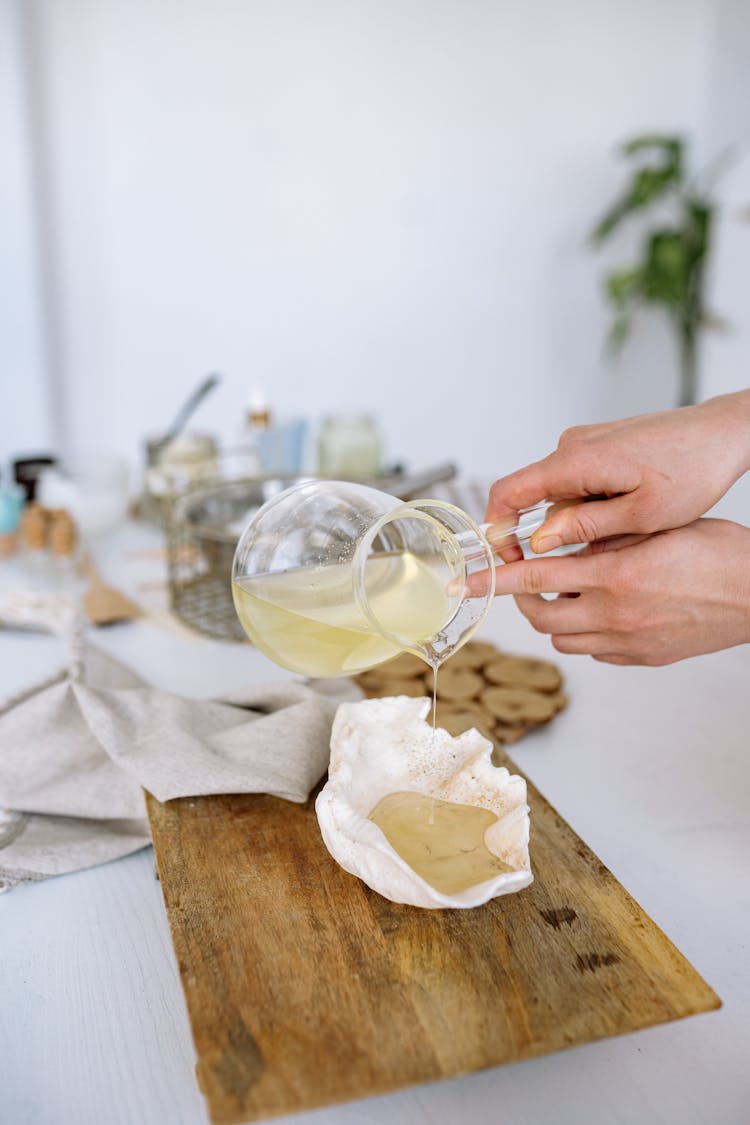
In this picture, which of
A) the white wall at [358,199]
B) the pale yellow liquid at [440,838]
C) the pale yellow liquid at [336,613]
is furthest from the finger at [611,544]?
the white wall at [358,199]

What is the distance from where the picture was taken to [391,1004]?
1.72ft

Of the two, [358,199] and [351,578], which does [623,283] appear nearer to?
[358,199]

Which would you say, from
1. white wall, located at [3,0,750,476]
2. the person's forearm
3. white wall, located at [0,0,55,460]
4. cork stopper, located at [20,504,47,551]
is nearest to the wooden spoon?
cork stopper, located at [20,504,47,551]

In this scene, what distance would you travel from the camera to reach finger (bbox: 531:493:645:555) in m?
0.73

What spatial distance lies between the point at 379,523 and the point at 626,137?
132 inches

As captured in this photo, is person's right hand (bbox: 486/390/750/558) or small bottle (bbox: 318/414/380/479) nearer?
person's right hand (bbox: 486/390/750/558)

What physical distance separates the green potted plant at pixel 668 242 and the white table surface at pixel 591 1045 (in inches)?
99.4

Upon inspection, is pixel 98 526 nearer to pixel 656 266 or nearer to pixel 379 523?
pixel 379 523

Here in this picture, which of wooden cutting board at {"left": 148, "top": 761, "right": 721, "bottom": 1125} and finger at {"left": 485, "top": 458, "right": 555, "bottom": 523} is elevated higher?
finger at {"left": 485, "top": 458, "right": 555, "bottom": 523}

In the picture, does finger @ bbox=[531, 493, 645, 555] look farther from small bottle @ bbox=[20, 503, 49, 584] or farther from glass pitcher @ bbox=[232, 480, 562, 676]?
small bottle @ bbox=[20, 503, 49, 584]

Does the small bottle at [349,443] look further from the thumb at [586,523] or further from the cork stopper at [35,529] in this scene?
the thumb at [586,523]

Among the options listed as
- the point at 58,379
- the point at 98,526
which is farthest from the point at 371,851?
the point at 58,379

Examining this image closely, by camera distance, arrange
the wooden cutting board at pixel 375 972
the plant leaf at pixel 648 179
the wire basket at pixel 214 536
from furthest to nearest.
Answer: the plant leaf at pixel 648 179 → the wire basket at pixel 214 536 → the wooden cutting board at pixel 375 972

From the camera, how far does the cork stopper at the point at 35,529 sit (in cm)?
142
